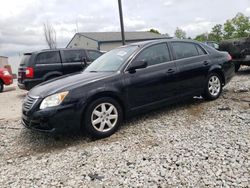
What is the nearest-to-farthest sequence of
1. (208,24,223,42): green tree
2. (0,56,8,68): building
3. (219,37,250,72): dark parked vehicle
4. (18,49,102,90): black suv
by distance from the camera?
(18,49,102,90): black suv → (219,37,250,72): dark parked vehicle → (0,56,8,68): building → (208,24,223,42): green tree

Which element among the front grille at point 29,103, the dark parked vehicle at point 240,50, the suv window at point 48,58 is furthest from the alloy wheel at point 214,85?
the suv window at point 48,58

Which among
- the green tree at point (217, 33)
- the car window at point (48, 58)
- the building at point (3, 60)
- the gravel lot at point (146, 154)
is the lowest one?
the gravel lot at point (146, 154)

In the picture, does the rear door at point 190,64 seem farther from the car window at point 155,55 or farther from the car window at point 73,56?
the car window at point 73,56

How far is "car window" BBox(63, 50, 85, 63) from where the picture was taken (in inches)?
A: 373

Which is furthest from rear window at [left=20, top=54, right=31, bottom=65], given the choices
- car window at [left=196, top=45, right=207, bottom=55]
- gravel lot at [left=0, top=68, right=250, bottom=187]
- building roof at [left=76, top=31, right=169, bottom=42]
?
building roof at [left=76, top=31, right=169, bottom=42]

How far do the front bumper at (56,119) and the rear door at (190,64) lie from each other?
2332 millimetres

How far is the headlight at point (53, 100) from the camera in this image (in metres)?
4.14

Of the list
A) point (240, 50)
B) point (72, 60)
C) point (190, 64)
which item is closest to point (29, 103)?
point (190, 64)

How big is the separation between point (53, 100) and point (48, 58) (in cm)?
533

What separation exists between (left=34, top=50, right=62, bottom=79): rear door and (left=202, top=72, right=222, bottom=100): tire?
5169 mm

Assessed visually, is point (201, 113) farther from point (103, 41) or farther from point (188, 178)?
point (103, 41)

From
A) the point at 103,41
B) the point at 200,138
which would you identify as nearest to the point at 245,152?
the point at 200,138

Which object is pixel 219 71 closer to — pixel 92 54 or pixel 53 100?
pixel 53 100

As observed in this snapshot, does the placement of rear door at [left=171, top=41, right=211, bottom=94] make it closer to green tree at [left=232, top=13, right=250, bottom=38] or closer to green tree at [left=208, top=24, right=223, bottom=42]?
green tree at [left=232, top=13, right=250, bottom=38]
